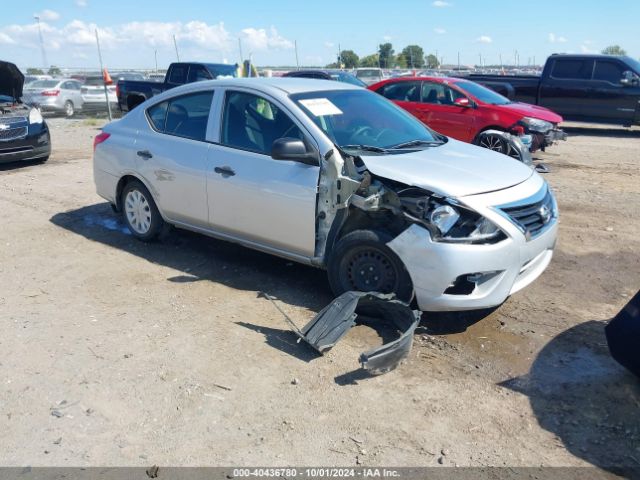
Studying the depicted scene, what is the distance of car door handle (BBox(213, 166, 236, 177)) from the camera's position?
5.08 metres

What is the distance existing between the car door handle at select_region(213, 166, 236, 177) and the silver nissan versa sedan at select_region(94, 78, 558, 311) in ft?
0.05

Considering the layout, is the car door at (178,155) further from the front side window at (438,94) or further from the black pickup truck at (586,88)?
the black pickup truck at (586,88)

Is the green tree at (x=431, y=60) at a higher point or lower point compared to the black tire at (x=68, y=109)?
higher

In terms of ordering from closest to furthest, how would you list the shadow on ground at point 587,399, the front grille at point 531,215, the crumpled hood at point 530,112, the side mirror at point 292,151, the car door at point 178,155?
the shadow on ground at point 587,399 → the front grille at point 531,215 → the side mirror at point 292,151 → the car door at point 178,155 → the crumpled hood at point 530,112

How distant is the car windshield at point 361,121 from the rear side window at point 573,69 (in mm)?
11890

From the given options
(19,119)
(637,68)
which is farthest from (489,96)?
(19,119)

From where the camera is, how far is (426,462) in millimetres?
3006

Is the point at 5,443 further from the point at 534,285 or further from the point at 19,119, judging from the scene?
the point at 19,119

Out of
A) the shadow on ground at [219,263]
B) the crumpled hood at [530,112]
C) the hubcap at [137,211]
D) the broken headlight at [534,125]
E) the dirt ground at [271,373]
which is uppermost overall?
the crumpled hood at [530,112]

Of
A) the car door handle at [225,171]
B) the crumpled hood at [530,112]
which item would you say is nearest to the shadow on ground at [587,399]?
the car door handle at [225,171]

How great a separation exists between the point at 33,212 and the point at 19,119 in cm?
364

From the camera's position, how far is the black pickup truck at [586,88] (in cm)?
1492

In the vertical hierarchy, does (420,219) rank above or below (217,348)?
above

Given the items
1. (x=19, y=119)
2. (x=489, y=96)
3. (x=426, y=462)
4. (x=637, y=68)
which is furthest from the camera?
(x=637, y=68)
